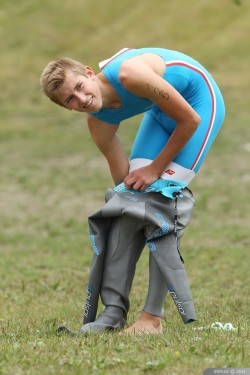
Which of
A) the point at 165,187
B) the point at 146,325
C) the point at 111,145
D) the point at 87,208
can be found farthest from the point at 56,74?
the point at 87,208

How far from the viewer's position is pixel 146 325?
18.5 ft

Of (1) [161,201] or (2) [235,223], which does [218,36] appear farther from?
(1) [161,201]

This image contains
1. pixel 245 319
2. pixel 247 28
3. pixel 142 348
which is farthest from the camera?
pixel 247 28

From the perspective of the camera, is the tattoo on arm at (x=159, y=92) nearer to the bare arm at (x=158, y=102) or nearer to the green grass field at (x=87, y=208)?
the bare arm at (x=158, y=102)

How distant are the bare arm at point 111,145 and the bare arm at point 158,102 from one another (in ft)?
0.88

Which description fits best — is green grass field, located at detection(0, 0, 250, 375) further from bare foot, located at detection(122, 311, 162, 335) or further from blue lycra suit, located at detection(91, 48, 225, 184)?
blue lycra suit, located at detection(91, 48, 225, 184)

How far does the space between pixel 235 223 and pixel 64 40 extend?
24.3 metres

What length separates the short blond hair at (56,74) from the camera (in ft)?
17.0

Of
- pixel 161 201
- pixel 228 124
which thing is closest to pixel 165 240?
pixel 161 201

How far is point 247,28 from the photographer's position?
106 ft

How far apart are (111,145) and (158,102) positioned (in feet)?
2.38

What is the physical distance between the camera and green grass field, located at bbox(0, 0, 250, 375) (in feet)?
14.8

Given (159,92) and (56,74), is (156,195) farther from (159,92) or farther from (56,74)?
(56,74)

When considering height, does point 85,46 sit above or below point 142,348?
above
